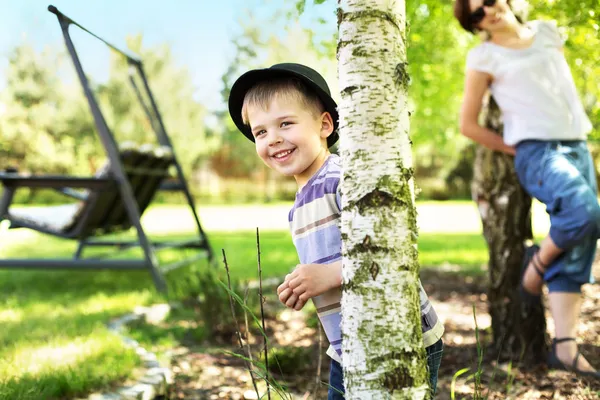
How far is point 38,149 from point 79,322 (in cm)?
2515

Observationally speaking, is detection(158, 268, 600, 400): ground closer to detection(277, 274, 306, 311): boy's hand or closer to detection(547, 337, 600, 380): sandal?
detection(547, 337, 600, 380): sandal

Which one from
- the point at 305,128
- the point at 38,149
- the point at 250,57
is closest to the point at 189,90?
the point at 38,149

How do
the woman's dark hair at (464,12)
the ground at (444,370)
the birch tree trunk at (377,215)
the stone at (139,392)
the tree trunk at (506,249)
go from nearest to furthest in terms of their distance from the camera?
the birch tree trunk at (377,215)
the stone at (139,392)
the ground at (444,370)
the woman's dark hair at (464,12)
the tree trunk at (506,249)

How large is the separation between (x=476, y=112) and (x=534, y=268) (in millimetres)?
763

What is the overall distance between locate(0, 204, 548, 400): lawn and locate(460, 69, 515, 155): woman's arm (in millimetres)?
1887

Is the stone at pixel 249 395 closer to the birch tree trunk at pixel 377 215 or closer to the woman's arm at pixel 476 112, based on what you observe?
the birch tree trunk at pixel 377 215

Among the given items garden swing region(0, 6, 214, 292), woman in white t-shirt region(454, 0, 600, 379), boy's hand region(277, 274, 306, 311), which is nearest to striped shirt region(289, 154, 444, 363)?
boy's hand region(277, 274, 306, 311)

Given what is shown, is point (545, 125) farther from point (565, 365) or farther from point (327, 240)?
point (327, 240)

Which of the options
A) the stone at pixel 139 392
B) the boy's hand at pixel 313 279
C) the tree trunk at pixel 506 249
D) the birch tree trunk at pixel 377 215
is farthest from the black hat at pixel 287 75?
the tree trunk at pixel 506 249

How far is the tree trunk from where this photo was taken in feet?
9.78

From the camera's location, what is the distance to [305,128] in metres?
1.68

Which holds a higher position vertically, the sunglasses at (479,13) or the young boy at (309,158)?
the sunglasses at (479,13)

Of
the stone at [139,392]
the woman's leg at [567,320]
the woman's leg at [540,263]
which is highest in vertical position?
the woman's leg at [540,263]

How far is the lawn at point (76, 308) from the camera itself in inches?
94.2
